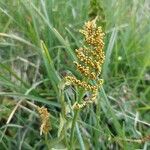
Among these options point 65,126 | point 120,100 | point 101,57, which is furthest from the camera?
point 120,100

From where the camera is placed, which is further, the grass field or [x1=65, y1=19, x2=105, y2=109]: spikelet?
the grass field

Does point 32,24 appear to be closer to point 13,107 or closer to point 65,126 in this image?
point 13,107

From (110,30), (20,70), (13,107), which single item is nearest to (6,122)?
(13,107)

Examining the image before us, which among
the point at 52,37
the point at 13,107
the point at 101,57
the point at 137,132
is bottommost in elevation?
the point at 137,132

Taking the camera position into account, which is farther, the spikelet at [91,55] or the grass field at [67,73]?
the grass field at [67,73]

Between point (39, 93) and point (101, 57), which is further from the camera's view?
point (39, 93)

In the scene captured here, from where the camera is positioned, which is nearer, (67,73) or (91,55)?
(91,55)

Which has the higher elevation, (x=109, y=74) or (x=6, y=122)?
(x=109, y=74)

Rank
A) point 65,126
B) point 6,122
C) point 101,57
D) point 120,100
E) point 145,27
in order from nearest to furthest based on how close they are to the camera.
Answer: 1. point 101,57
2. point 65,126
3. point 6,122
4. point 120,100
5. point 145,27
